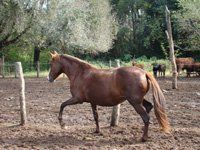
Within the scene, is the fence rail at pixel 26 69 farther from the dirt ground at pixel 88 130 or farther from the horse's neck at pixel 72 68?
the horse's neck at pixel 72 68

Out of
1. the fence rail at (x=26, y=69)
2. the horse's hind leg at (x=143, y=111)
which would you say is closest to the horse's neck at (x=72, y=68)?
the horse's hind leg at (x=143, y=111)

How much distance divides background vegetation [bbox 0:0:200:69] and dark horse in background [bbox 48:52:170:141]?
18702mm

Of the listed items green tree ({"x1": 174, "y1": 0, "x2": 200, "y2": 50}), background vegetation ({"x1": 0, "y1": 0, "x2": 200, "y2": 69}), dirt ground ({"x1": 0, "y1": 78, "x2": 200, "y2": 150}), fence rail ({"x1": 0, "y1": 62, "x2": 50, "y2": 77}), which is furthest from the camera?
fence rail ({"x1": 0, "y1": 62, "x2": 50, "y2": 77})

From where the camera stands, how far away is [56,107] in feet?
40.0

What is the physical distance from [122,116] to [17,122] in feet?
8.52

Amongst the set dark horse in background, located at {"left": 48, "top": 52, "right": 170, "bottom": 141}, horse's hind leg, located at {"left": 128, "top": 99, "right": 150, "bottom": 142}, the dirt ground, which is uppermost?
dark horse in background, located at {"left": 48, "top": 52, "right": 170, "bottom": 141}

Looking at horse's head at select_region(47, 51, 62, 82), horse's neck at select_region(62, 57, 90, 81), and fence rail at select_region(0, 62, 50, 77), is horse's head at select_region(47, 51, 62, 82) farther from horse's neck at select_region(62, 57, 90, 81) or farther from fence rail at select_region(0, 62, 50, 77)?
fence rail at select_region(0, 62, 50, 77)

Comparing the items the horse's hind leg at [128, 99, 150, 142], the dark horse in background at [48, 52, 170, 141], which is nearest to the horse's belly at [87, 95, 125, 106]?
the dark horse in background at [48, 52, 170, 141]

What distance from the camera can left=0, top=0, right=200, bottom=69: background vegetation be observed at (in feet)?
90.6

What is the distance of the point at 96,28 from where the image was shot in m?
37.0

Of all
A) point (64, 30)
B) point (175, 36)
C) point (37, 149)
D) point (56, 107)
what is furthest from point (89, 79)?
point (175, 36)

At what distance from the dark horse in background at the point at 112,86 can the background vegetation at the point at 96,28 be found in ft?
61.4

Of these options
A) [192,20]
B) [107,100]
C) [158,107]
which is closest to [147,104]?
[158,107]

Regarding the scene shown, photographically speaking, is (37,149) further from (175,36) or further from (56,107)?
(175,36)
